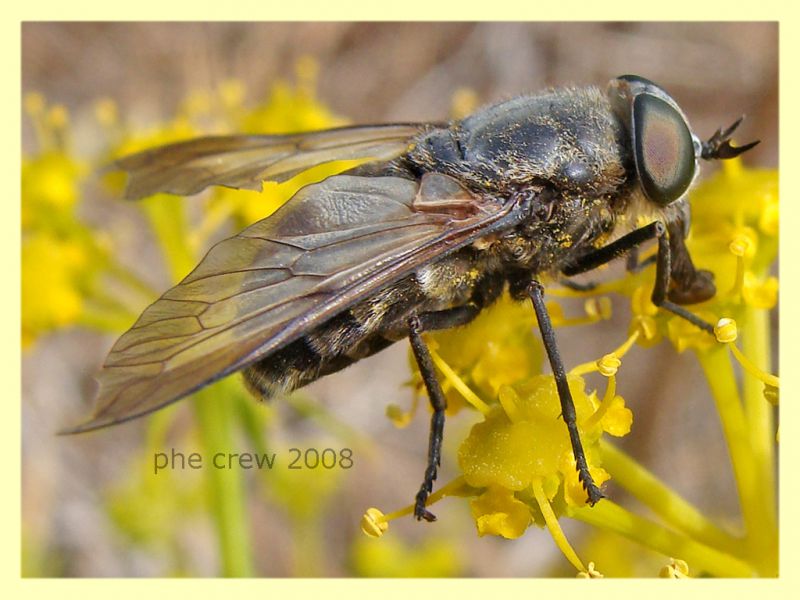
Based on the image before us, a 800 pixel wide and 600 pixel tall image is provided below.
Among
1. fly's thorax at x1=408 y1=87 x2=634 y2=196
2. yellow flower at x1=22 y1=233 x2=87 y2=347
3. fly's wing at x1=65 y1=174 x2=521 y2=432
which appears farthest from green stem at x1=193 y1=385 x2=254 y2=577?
fly's thorax at x1=408 y1=87 x2=634 y2=196

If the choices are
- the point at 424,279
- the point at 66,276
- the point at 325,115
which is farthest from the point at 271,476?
the point at 424,279

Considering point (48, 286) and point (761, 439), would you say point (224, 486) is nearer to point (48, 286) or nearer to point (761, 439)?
point (48, 286)

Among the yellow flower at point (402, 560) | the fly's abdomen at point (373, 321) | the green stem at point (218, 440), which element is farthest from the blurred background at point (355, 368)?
the fly's abdomen at point (373, 321)

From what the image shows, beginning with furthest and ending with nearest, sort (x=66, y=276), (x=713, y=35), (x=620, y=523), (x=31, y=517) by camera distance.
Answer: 1. (x=713, y=35)
2. (x=31, y=517)
3. (x=66, y=276)
4. (x=620, y=523)

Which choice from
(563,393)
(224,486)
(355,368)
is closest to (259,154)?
(224,486)

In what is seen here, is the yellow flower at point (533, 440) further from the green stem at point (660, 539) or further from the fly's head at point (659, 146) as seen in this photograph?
the fly's head at point (659, 146)

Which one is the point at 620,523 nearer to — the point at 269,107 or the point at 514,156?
the point at 514,156
